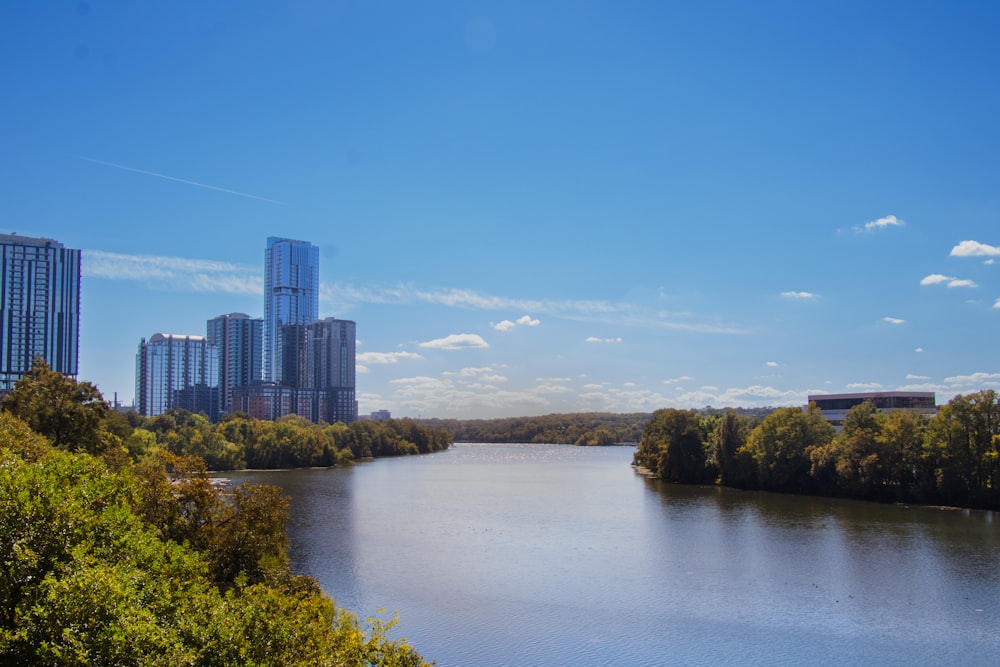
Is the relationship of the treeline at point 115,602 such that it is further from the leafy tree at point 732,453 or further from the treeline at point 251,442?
the treeline at point 251,442

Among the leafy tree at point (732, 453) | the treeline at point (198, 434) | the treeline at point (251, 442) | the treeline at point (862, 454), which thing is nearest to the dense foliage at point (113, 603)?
the treeline at point (198, 434)

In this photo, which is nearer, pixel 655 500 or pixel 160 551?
pixel 160 551

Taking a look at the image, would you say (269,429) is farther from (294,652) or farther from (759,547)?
(294,652)

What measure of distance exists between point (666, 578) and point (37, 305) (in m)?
118

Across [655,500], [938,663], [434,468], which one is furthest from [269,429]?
[938,663]

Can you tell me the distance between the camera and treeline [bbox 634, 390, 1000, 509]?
62469mm

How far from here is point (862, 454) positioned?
67.1 meters

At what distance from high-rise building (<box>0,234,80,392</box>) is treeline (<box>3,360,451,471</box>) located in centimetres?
1704

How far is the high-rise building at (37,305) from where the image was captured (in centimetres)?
11588

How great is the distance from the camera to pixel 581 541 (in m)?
46.2

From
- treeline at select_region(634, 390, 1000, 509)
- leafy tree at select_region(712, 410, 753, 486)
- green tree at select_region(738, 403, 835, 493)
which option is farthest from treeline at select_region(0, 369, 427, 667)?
leafy tree at select_region(712, 410, 753, 486)

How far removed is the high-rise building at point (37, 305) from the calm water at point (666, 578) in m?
79.1

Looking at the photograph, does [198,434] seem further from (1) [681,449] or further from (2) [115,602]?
(2) [115,602]

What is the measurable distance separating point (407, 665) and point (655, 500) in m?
59.7
